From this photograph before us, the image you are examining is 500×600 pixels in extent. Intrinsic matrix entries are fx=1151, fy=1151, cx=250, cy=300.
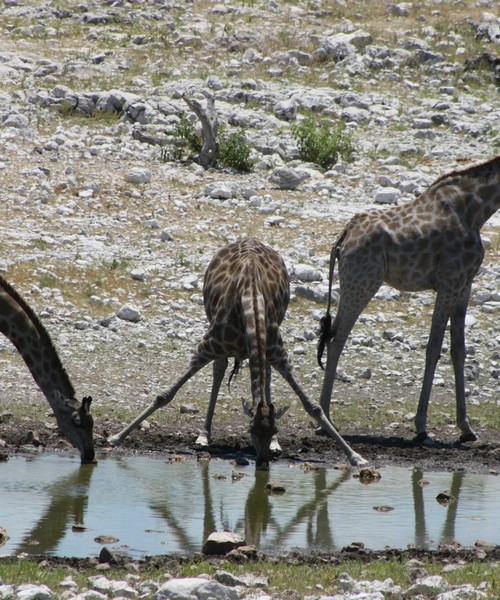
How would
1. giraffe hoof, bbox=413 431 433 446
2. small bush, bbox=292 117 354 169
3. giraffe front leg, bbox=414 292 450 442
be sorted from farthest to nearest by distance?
1. small bush, bbox=292 117 354 169
2. giraffe front leg, bbox=414 292 450 442
3. giraffe hoof, bbox=413 431 433 446

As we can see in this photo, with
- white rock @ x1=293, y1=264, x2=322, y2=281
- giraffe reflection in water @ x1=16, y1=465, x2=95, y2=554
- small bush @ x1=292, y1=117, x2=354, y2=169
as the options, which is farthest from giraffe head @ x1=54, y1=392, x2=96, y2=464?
small bush @ x1=292, y1=117, x2=354, y2=169

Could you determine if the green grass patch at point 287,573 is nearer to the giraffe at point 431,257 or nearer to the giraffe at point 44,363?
the giraffe at point 44,363

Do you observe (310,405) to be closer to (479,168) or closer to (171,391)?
(171,391)

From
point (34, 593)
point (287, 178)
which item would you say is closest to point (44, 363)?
point (34, 593)

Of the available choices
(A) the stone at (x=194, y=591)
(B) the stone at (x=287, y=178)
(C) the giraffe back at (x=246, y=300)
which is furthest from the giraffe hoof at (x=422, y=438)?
(B) the stone at (x=287, y=178)

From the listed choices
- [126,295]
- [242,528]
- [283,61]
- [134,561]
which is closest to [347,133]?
[283,61]

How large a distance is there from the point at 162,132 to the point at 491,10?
51.1 feet

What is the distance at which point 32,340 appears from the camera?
9367 millimetres

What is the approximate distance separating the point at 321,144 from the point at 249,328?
39.9 feet

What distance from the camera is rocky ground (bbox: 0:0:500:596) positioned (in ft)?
42.8

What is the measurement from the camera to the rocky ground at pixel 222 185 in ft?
42.8

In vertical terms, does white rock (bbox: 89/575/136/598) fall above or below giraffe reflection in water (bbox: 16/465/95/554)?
above

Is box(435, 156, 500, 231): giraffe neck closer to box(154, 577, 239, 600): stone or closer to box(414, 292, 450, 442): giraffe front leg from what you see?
box(414, 292, 450, 442): giraffe front leg

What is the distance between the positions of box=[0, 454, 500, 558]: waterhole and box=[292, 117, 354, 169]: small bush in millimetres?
11761
